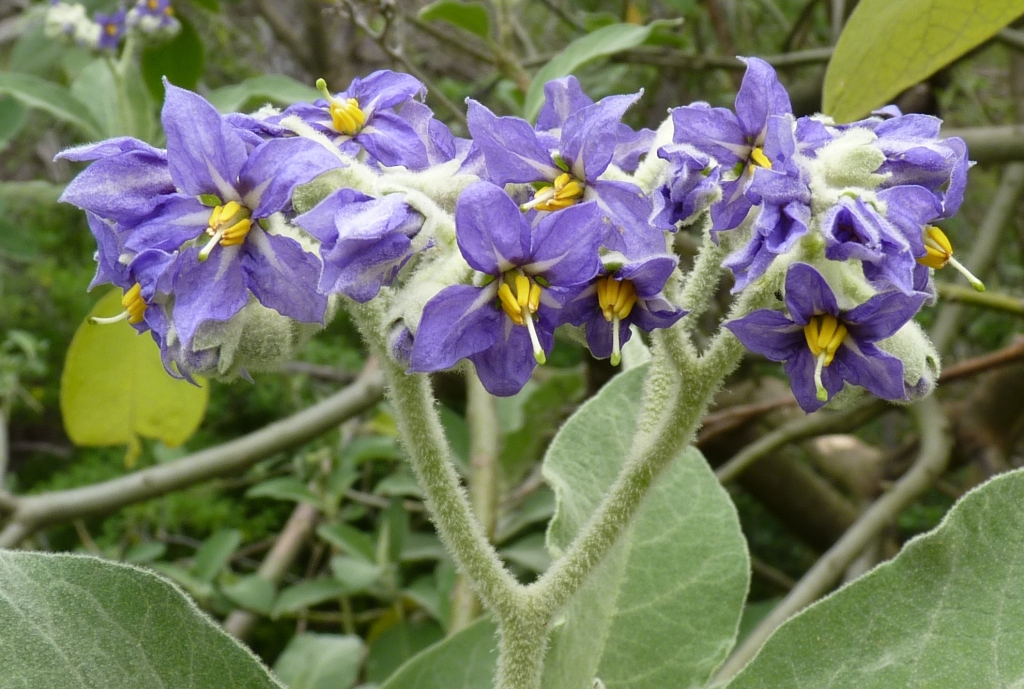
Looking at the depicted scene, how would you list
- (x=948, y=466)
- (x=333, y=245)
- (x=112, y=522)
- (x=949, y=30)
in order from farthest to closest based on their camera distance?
1. (x=112, y=522)
2. (x=948, y=466)
3. (x=949, y=30)
4. (x=333, y=245)

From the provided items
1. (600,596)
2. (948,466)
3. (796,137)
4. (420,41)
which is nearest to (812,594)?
(948,466)

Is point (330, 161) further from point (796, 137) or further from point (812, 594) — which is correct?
point (812, 594)

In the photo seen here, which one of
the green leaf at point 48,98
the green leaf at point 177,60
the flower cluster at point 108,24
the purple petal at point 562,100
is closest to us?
the purple petal at point 562,100

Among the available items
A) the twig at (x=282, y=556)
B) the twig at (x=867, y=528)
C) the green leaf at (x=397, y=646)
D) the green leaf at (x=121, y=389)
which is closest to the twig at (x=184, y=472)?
the green leaf at (x=121, y=389)

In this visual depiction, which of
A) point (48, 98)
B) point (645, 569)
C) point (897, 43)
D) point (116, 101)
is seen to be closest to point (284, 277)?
point (645, 569)

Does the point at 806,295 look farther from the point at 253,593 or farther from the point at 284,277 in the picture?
the point at 253,593

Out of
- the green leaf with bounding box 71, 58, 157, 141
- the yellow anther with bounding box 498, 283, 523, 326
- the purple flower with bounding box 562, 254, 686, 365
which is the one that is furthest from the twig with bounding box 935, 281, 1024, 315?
the green leaf with bounding box 71, 58, 157, 141

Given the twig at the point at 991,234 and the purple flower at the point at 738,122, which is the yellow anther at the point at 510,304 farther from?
the twig at the point at 991,234
